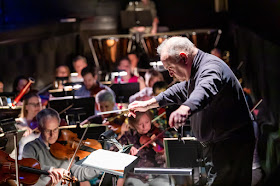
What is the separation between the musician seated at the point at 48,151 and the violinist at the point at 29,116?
136 mm

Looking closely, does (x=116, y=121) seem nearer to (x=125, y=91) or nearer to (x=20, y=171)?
(x=125, y=91)

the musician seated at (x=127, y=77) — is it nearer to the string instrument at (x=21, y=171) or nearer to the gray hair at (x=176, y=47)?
the string instrument at (x=21, y=171)

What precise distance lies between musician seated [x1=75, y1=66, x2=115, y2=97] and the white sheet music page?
6.17 ft

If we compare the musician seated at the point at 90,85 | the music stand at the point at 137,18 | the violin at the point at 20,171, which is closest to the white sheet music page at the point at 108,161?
the violin at the point at 20,171

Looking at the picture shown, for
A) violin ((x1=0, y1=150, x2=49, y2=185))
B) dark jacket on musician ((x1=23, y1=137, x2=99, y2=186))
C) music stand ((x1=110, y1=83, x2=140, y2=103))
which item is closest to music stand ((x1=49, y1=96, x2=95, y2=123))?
music stand ((x1=110, y1=83, x2=140, y2=103))

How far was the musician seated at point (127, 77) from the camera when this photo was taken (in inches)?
191

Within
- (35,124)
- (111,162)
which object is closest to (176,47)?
(111,162)

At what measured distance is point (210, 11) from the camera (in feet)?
25.2

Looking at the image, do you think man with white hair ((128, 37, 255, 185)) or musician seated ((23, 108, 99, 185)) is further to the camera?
musician seated ((23, 108, 99, 185))

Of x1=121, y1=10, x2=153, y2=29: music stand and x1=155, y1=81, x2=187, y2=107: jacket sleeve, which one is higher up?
x1=121, y1=10, x2=153, y2=29: music stand

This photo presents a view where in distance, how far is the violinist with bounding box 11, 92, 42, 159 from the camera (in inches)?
157

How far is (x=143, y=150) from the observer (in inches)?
152

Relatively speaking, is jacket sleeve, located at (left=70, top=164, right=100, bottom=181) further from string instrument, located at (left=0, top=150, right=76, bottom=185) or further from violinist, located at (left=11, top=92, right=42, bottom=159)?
violinist, located at (left=11, top=92, right=42, bottom=159)

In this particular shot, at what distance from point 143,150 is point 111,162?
1.29 meters
